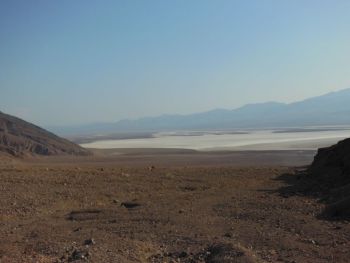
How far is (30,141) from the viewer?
83.6 m

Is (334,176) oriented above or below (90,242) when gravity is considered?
above

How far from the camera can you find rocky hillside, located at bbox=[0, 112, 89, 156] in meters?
79.9

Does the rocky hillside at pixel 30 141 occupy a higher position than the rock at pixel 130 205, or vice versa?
the rocky hillside at pixel 30 141

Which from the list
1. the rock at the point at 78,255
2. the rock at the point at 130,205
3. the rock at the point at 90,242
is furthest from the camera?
the rock at the point at 130,205

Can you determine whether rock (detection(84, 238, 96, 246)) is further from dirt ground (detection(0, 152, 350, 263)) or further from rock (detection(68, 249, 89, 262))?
rock (detection(68, 249, 89, 262))

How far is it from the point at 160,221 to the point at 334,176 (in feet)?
36.3

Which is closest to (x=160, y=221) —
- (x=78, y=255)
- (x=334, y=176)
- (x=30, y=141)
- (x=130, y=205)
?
(x=130, y=205)

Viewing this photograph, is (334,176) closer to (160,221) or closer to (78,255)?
(160,221)

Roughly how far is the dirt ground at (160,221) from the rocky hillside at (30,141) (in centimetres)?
5250

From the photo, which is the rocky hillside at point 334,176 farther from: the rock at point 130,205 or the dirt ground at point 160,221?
the rock at point 130,205

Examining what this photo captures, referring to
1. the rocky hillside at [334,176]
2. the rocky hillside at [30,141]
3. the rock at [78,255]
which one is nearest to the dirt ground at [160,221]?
the rock at [78,255]

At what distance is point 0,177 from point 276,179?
1224cm

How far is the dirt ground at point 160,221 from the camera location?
10914 mm

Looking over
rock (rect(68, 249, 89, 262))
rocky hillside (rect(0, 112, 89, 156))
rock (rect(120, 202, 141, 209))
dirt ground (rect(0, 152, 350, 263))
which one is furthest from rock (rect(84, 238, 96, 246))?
rocky hillside (rect(0, 112, 89, 156))
